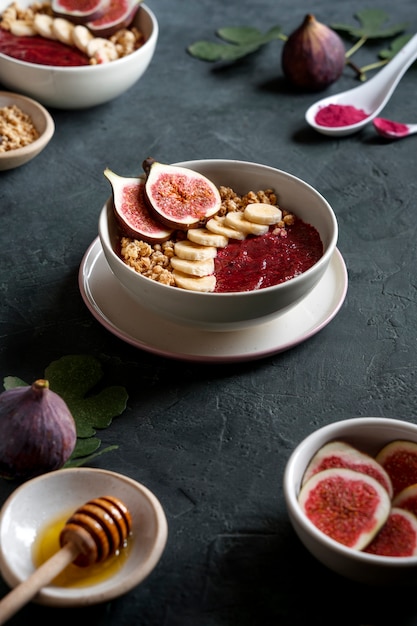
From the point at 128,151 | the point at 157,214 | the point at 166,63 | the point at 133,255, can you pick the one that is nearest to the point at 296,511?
the point at 133,255

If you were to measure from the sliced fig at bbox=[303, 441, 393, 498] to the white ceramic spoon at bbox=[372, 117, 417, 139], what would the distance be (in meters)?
1.40

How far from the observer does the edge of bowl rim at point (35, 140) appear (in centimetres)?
223

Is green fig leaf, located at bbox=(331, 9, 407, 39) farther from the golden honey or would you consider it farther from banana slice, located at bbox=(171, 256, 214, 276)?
the golden honey

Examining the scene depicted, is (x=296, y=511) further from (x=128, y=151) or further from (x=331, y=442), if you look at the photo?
(x=128, y=151)

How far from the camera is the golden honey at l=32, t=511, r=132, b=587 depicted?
125 centimetres

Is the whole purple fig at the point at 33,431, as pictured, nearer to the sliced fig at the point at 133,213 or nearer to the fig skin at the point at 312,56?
the sliced fig at the point at 133,213

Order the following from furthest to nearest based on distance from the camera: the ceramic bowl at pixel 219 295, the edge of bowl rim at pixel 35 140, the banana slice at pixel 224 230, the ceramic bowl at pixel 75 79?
the ceramic bowl at pixel 75 79
the edge of bowl rim at pixel 35 140
the banana slice at pixel 224 230
the ceramic bowl at pixel 219 295

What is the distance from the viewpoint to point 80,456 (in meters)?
1.52

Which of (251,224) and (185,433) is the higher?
(251,224)

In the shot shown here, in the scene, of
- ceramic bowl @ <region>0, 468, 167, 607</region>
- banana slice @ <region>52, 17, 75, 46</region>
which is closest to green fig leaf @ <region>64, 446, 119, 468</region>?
ceramic bowl @ <region>0, 468, 167, 607</region>

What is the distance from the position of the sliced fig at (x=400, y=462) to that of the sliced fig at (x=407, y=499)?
18 mm

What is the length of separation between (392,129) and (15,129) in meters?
1.13

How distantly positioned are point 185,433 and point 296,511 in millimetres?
394

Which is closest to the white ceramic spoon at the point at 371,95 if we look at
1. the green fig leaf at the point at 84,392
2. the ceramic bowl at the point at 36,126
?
the ceramic bowl at the point at 36,126
